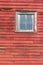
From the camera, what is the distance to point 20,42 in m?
9.42

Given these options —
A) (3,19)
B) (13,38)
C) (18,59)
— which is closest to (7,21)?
(3,19)

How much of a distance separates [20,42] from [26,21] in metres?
1.07

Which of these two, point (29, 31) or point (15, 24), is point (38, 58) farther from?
point (15, 24)

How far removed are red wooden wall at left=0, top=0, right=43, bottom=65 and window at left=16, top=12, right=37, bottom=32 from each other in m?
0.19

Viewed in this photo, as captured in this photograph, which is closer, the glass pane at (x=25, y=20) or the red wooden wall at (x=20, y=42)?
the red wooden wall at (x=20, y=42)

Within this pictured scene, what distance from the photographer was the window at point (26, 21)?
9.50 metres

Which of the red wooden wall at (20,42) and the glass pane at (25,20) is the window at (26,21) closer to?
the glass pane at (25,20)

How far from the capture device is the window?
9500mm

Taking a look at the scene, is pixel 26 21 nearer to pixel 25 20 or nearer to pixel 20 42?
pixel 25 20

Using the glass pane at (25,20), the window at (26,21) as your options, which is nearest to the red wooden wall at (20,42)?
the window at (26,21)

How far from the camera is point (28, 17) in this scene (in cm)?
956

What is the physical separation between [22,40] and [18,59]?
932 millimetres

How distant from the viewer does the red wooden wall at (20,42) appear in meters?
9.42

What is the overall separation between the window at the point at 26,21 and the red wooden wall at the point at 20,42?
0.19 metres
